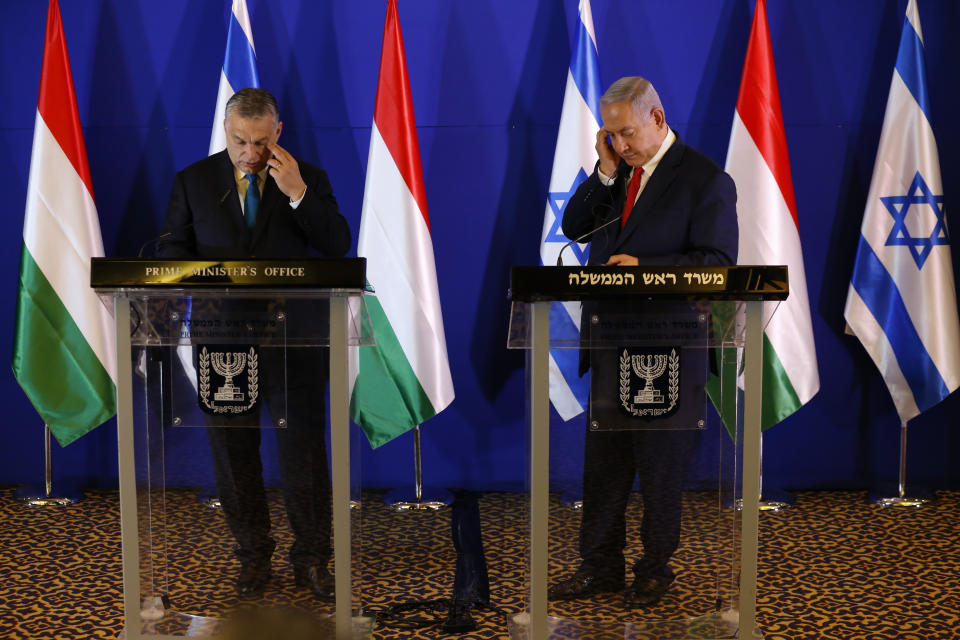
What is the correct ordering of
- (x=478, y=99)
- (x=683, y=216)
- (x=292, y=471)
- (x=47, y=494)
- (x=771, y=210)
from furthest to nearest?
(x=478, y=99), (x=47, y=494), (x=771, y=210), (x=683, y=216), (x=292, y=471)

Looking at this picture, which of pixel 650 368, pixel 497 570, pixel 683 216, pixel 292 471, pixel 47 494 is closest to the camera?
pixel 650 368

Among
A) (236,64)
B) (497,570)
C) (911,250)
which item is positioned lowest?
(497,570)

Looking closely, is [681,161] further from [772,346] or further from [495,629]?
[772,346]

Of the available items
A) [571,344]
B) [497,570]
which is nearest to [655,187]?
[571,344]

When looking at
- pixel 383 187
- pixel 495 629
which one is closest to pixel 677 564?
pixel 495 629

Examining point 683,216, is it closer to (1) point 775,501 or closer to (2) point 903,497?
(1) point 775,501

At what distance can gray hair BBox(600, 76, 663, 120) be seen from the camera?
7.60ft

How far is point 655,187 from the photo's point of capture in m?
2.28

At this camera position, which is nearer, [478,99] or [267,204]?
[267,204]

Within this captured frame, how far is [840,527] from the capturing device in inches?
132

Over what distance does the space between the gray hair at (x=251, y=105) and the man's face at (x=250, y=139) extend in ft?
0.04

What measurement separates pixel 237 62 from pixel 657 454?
2680 millimetres

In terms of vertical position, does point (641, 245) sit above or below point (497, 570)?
above

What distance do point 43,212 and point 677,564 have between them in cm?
304
